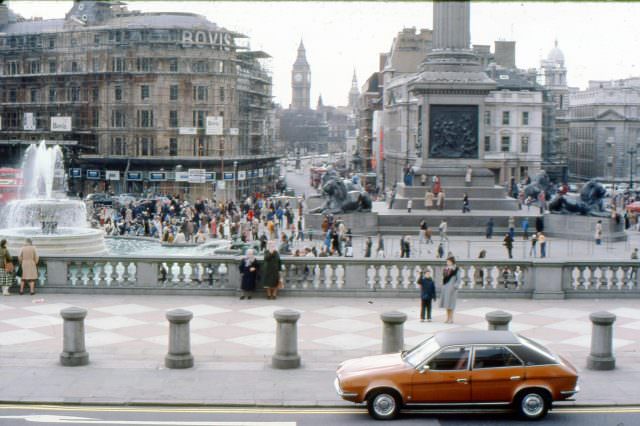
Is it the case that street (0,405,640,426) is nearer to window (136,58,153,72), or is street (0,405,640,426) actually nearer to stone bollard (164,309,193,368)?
stone bollard (164,309,193,368)

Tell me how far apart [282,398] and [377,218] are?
30619mm

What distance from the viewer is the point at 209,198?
80.6 m

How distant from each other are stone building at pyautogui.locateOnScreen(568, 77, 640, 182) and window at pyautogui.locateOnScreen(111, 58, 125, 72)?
77.9m

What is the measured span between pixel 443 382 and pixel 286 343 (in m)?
3.62

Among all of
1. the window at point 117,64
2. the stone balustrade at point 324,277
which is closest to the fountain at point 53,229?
the stone balustrade at point 324,277

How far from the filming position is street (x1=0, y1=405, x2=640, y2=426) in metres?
12.0

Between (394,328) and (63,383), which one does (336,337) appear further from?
(63,383)

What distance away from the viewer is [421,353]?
12.5 metres

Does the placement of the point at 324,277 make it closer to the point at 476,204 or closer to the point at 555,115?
the point at 476,204

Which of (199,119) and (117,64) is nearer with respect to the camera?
(199,119)

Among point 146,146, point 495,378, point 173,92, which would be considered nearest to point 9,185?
point 146,146

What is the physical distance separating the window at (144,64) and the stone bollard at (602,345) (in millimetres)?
72590

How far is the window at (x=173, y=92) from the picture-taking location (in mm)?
83500

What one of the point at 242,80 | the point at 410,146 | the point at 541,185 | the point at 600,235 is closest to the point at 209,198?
the point at 242,80
